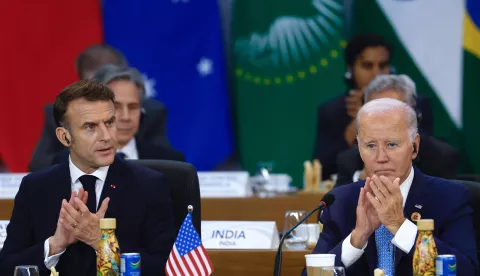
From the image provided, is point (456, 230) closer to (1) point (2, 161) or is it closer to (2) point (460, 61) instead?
(2) point (460, 61)

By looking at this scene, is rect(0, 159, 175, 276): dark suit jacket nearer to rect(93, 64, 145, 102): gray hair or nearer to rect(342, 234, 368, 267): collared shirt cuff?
rect(342, 234, 368, 267): collared shirt cuff

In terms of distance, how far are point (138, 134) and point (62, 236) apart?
2569 mm

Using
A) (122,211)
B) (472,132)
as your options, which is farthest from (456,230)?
(472,132)

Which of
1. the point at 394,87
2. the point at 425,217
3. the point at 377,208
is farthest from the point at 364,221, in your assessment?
the point at 394,87

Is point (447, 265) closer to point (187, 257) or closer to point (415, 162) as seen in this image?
point (187, 257)

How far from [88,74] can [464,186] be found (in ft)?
10.2

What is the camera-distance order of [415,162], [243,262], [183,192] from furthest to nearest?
[415,162]
[243,262]
[183,192]

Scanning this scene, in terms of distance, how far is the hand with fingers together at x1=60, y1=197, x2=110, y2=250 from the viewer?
142 inches

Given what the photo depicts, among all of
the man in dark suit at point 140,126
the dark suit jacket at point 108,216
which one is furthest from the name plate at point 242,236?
the man in dark suit at point 140,126

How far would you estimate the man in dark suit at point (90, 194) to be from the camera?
383 centimetres

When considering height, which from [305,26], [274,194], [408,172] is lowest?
[274,194]

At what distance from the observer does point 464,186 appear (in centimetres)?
369

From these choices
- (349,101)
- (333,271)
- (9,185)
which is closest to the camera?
(333,271)

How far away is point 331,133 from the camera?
21.8ft
